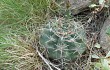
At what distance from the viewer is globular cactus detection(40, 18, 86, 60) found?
1.82 meters

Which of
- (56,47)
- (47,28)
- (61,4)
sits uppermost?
(61,4)

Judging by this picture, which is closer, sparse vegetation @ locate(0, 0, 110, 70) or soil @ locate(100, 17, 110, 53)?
sparse vegetation @ locate(0, 0, 110, 70)

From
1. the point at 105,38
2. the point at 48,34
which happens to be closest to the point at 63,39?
the point at 48,34

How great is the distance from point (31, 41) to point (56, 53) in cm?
28

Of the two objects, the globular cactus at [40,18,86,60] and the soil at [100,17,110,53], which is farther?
the soil at [100,17,110,53]

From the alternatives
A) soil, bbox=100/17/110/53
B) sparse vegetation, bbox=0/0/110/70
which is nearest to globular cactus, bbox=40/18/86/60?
sparse vegetation, bbox=0/0/110/70

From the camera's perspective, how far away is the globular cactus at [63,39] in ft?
5.97

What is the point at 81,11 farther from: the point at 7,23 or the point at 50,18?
the point at 7,23

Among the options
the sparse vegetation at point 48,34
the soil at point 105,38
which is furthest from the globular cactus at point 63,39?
the soil at point 105,38

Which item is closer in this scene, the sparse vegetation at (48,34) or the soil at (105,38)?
the sparse vegetation at (48,34)

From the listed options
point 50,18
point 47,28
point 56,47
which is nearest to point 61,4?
point 50,18

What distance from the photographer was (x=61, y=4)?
220 cm

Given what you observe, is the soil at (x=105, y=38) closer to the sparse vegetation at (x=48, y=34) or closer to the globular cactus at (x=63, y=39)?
the sparse vegetation at (x=48, y=34)

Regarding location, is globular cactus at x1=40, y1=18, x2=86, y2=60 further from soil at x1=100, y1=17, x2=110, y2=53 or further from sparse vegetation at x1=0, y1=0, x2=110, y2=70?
soil at x1=100, y1=17, x2=110, y2=53
